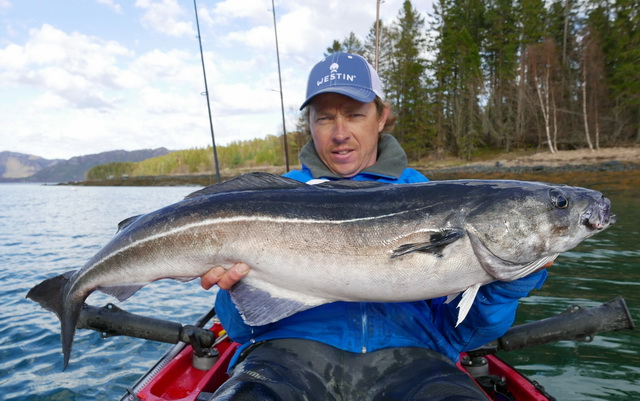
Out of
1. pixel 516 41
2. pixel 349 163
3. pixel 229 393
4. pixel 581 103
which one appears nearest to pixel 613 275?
pixel 349 163

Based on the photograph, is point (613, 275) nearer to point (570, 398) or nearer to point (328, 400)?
point (570, 398)

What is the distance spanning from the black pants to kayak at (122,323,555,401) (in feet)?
2.69

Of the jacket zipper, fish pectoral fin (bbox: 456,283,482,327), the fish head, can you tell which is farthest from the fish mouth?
the jacket zipper

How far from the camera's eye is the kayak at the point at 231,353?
337 cm

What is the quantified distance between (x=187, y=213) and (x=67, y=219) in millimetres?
23409

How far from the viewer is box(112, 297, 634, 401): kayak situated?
337 cm

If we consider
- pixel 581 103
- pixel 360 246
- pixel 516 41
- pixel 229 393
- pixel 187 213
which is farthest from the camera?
pixel 516 41

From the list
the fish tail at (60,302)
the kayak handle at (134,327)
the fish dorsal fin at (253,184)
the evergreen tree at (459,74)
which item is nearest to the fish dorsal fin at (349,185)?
the fish dorsal fin at (253,184)

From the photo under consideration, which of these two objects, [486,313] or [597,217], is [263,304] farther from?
[597,217]

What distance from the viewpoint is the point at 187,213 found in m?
2.66

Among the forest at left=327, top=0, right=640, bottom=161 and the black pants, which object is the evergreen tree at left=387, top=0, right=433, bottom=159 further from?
the black pants

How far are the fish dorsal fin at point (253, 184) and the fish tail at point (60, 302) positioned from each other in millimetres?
1184

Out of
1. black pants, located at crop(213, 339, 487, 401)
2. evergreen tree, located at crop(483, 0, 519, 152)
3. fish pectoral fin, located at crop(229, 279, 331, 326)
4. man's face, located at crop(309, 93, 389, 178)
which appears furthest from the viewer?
evergreen tree, located at crop(483, 0, 519, 152)

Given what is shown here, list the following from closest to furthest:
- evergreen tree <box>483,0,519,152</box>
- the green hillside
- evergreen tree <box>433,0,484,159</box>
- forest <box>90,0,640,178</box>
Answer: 1. forest <box>90,0,640,178</box>
2. evergreen tree <box>483,0,519,152</box>
3. evergreen tree <box>433,0,484,159</box>
4. the green hillside
